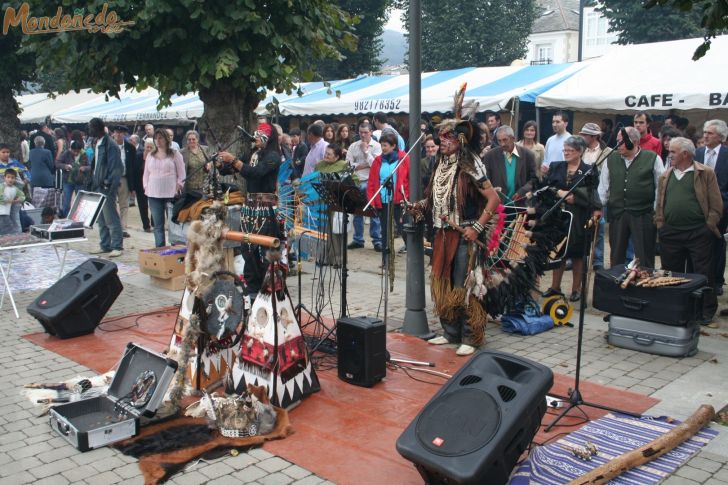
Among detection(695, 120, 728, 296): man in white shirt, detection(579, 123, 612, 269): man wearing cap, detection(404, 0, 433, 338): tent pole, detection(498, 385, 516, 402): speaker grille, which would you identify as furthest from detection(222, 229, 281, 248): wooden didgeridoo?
detection(579, 123, 612, 269): man wearing cap

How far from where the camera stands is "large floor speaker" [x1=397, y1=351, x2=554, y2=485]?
3391 millimetres

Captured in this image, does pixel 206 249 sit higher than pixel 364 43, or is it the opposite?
pixel 364 43

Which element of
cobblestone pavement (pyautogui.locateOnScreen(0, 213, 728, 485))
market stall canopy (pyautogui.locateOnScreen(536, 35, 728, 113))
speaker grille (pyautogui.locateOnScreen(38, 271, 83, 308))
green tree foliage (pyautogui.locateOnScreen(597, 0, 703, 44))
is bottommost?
cobblestone pavement (pyautogui.locateOnScreen(0, 213, 728, 485))

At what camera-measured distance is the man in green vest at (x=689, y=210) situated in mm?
6664

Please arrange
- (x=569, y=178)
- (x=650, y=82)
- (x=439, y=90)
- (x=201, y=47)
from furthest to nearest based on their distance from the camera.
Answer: (x=439, y=90), (x=650, y=82), (x=201, y=47), (x=569, y=178)

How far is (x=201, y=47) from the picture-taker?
7.83m

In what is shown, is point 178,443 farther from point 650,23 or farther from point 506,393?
point 650,23

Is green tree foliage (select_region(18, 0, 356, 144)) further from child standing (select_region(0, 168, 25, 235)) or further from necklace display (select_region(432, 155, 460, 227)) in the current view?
necklace display (select_region(432, 155, 460, 227))

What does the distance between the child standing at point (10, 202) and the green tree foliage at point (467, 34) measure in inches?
Answer: 1095

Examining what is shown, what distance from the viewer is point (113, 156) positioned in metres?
10.8

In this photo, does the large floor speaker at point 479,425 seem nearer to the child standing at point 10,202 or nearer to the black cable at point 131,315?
the black cable at point 131,315

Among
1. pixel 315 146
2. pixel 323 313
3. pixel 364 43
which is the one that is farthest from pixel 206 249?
pixel 364 43

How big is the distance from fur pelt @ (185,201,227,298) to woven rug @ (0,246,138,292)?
483 centimetres

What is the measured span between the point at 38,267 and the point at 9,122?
244 inches
